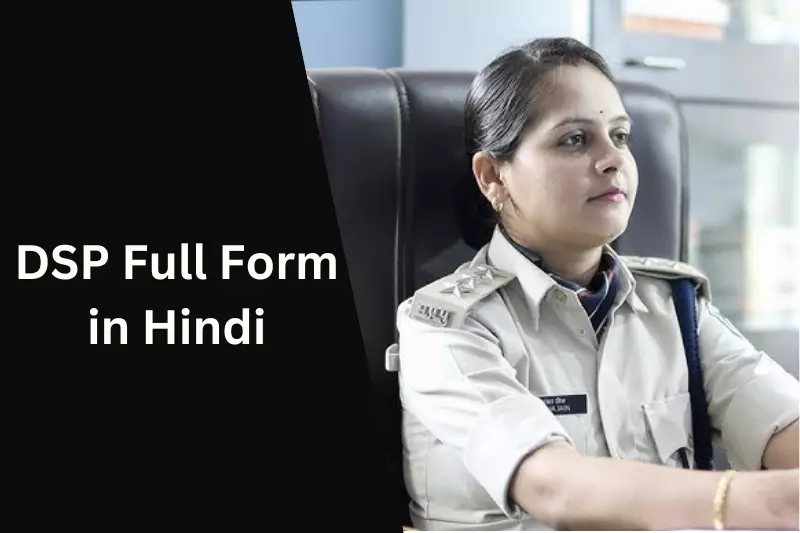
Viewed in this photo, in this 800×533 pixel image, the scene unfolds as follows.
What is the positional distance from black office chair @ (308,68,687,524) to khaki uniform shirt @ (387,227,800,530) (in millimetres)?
49

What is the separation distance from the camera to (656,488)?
69 centimetres

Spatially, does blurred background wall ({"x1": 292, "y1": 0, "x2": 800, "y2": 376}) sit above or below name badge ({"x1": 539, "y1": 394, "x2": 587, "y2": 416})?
above

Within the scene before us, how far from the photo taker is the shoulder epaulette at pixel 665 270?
39.0 inches

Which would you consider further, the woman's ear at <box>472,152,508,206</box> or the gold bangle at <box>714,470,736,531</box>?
the woman's ear at <box>472,152,508,206</box>

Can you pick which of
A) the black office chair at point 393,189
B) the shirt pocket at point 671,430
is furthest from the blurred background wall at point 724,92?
the shirt pocket at point 671,430

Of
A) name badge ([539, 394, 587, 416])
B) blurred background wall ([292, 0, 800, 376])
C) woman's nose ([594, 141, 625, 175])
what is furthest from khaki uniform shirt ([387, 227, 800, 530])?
blurred background wall ([292, 0, 800, 376])

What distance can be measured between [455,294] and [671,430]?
25 centimetres

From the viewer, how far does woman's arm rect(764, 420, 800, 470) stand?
87 centimetres

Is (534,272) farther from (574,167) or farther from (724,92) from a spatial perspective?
(724,92)

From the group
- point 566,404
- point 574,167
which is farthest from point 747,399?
point 574,167

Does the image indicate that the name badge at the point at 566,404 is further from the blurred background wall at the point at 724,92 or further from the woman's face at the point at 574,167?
the blurred background wall at the point at 724,92

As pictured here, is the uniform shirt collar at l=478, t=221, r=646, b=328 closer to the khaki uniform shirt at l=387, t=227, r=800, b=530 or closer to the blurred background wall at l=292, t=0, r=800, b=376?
the khaki uniform shirt at l=387, t=227, r=800, b=530

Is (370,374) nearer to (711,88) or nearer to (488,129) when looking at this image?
(488,129)

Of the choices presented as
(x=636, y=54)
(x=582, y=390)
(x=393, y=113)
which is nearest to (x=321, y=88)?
(x=393, y=113)
